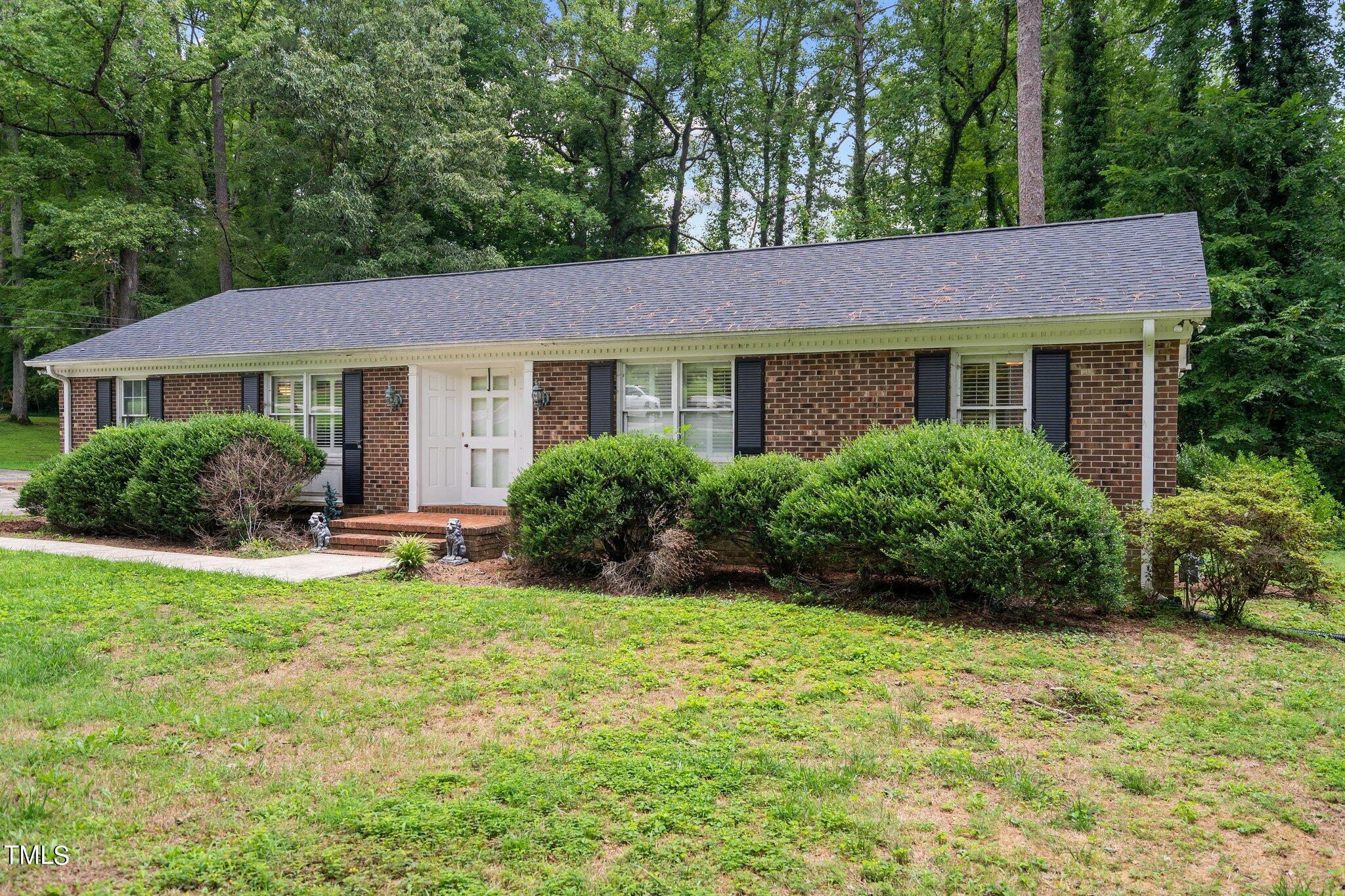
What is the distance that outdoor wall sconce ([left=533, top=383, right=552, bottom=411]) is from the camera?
11250 millimetres

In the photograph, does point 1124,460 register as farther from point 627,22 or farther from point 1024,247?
point 627,22

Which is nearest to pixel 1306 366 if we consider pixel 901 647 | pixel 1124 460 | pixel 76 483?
pixel 1124 460

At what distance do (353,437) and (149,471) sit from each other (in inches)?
105

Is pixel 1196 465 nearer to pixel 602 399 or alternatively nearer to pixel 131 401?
pixel 602 399

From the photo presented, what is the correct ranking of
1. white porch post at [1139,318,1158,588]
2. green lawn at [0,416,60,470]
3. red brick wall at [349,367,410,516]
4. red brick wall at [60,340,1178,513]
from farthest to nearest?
green lawn at [0,416,60,470]
red brick wall at [349,367,410,516]
red brick wall at [60,340,1178,513]
white porch post at [1139,318,1158,588]

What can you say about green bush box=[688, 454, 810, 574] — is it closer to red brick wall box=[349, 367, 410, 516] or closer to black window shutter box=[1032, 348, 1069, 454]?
black window shutter box=[1032, 348, 1069, 454]

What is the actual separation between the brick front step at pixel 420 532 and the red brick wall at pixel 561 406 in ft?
4.29

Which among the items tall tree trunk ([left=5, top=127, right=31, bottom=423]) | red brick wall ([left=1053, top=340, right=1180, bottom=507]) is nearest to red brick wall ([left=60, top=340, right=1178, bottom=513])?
red brick wall ([left=1053, top=340, right=1180, bottom=507])

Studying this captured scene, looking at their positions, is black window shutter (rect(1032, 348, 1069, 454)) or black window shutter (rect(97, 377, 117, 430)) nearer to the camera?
black window shutter (rect(1032, 348, 1069, 454))

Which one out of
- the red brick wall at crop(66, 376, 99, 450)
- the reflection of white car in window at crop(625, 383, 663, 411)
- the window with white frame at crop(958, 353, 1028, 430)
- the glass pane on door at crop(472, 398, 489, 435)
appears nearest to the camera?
the window with white frame at crop(958, 353, 1028, 430)

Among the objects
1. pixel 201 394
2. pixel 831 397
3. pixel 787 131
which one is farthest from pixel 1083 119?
pixel 201 394

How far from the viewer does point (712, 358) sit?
34.2 ft

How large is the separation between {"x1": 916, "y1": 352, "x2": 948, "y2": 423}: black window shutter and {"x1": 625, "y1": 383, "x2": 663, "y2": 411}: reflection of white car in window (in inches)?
133

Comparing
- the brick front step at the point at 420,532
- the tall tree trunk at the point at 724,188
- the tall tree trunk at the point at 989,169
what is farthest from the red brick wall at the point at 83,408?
the tall tree trunk at the point at 989,169
